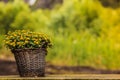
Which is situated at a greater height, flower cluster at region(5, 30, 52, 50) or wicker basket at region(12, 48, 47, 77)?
flower cluster at region(5, 30, 52, 50)

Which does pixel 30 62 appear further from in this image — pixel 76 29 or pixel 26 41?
pixel 76 29

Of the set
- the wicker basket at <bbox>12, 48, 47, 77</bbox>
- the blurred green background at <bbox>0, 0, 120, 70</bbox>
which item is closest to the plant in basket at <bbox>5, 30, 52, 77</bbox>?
the wicker basket at <bbox>12, 48, 47, 77</bbox>

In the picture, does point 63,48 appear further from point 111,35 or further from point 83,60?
point 111,35

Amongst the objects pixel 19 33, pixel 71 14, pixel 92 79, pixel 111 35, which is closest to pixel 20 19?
pixel 71 14

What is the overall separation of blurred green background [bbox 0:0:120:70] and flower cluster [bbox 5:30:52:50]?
6.64 metres

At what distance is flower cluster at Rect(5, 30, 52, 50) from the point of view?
7.47m

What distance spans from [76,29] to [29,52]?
9809mm

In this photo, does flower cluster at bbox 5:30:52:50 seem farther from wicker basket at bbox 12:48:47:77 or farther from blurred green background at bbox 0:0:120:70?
blurred green background at bbox 0:0:120:70

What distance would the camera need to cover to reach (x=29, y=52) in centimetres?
746

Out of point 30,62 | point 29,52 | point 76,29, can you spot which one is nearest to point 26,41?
point 29,52

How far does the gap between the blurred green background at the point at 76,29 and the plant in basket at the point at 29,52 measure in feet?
21.9

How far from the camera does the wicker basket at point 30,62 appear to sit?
746cm

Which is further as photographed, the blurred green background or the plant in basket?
the blurred green background

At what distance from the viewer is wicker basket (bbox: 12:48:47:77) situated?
24.5ft
